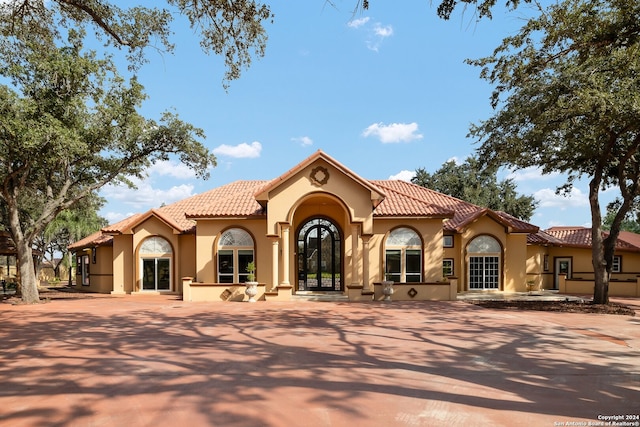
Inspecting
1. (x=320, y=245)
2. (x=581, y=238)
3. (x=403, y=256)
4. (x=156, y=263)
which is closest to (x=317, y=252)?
(x=320, y=245)

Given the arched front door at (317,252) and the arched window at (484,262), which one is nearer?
the arched front door at (317,252)

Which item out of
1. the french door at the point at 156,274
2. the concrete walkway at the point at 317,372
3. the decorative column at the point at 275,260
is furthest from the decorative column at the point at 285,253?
the french door at the point at 156,274

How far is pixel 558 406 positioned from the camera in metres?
5.67

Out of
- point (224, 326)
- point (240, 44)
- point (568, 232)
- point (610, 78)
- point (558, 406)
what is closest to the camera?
point (558, 406)

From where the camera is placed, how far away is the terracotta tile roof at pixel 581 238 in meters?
25.6

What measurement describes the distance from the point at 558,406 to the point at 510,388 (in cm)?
81

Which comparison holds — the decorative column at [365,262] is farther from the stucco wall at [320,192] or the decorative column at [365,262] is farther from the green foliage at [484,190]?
the green foliage at [484,190]

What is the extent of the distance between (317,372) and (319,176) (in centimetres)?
1264

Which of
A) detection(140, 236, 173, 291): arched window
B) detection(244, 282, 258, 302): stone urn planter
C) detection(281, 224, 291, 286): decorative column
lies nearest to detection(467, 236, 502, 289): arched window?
detection(281, 224, 291, 286): decorative column

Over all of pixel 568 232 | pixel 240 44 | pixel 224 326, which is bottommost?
→ pixel 224 326

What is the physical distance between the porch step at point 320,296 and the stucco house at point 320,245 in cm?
46

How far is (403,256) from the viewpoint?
A: 806 inches

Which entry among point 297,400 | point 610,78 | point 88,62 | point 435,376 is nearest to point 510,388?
point 435,376

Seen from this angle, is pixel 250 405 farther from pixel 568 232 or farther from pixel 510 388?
pixel 568 232
